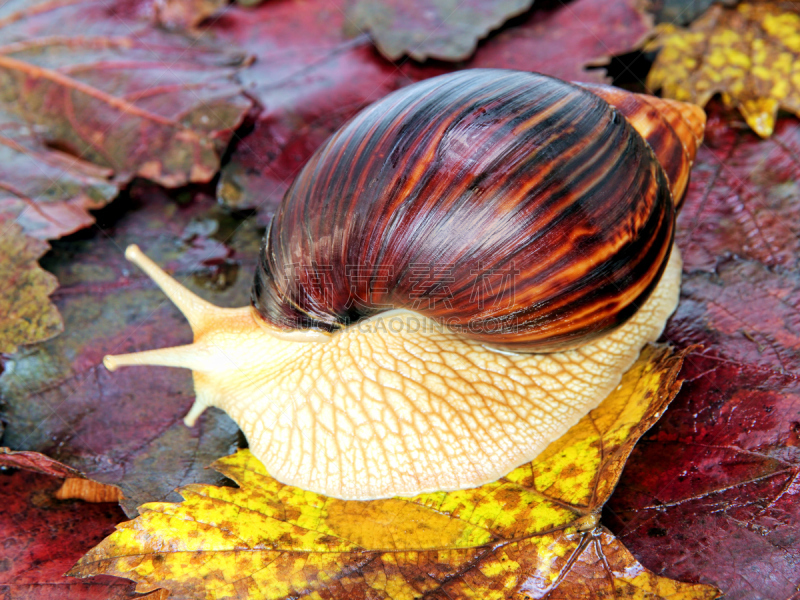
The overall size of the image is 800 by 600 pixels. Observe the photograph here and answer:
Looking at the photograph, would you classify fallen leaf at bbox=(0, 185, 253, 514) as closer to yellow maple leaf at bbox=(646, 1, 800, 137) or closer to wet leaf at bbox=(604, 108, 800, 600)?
wet leaf at bbox=(604, 108, 800, 600)

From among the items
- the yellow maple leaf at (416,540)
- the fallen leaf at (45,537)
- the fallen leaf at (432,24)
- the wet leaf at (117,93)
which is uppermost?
the fallen leaf at (432,24)

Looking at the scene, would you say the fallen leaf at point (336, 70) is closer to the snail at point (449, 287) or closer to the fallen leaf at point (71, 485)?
the snail at point (449, 287)

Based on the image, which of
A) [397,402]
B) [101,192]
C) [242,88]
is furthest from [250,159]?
[397,402]

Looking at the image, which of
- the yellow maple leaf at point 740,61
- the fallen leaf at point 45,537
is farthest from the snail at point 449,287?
the yellow maple leaf at point 740,61

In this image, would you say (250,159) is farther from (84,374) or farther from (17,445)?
(17,445)

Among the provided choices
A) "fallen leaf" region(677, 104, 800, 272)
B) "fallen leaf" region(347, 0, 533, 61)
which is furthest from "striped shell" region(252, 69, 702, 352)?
"fallen leaf" region(347, 0, 533, 61)

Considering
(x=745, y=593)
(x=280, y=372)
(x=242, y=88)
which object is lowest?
(x=280, y=372)
